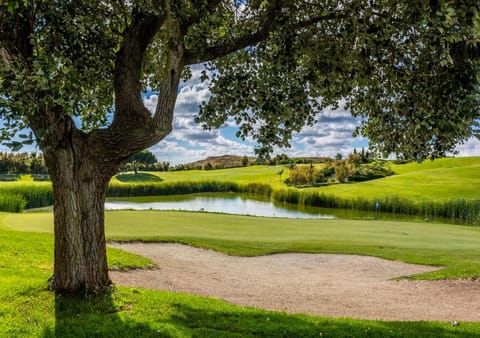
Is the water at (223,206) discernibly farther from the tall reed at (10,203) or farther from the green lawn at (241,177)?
the green lawn at (241,177)

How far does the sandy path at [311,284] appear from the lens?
9.74 meters

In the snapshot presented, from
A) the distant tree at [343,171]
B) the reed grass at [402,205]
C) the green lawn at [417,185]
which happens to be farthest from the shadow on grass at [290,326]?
the distant tree at [343,171]

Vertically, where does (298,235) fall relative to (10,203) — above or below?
below

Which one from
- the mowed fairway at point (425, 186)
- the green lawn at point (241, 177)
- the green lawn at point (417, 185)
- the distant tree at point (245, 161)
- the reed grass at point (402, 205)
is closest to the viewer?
the reed grass at point (402, 205)

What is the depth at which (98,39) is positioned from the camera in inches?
346

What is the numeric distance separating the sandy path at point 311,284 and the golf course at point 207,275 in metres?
0.15

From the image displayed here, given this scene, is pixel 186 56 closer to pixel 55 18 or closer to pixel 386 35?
pixel 55 18

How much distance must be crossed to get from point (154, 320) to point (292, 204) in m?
43.3

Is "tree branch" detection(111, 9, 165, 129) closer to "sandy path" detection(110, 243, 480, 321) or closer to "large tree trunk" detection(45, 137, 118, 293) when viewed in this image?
"large tree trunk" detection(45, 137, 118, 293)

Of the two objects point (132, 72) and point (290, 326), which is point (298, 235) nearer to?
point (290, 326)

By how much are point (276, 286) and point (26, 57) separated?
8102 millimetres

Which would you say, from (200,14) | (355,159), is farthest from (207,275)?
(355,159)

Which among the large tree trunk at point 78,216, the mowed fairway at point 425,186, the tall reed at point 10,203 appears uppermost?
the mowed fairway at point 425,186

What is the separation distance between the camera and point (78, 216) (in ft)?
25.0
